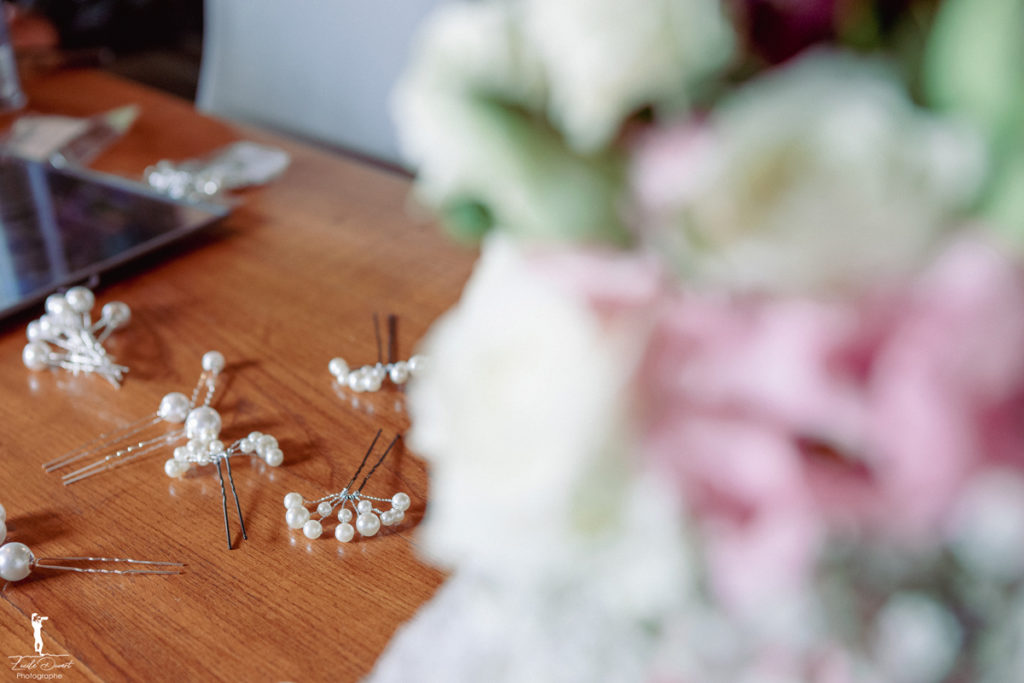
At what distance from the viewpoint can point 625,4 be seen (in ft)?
0.68

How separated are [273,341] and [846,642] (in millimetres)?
565

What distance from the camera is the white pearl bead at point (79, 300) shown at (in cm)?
72

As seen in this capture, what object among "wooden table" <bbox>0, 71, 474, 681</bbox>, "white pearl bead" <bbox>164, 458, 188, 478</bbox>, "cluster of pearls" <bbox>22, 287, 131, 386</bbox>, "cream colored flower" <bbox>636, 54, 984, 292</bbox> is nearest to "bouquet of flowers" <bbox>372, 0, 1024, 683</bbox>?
"cream colored flower" <bbox>636, 54, 984, 292</bbox>

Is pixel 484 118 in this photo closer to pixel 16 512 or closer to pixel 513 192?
pixel 513 192

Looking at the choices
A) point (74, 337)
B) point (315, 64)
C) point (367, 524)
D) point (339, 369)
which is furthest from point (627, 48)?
point (315, 64)

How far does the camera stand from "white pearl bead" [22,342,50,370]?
686 mm

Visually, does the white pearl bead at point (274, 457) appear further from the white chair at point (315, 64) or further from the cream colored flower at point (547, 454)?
the white chair at point (315, 64)

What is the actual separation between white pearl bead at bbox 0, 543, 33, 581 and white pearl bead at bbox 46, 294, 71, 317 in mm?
253

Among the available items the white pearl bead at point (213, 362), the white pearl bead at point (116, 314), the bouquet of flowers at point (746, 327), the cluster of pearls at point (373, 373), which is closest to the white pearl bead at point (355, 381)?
the cluster of pearls at point (373, 373)

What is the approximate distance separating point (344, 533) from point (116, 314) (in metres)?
0.33

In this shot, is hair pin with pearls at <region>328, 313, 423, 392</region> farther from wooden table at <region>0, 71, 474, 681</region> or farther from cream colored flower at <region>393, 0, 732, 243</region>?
cream colored flower at <region>393, 0, 732, 243</region>

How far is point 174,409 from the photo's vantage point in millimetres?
628

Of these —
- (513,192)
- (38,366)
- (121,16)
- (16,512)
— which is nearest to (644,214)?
(513,192)

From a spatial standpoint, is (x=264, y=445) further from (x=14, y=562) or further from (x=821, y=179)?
(x=821, y=179)
